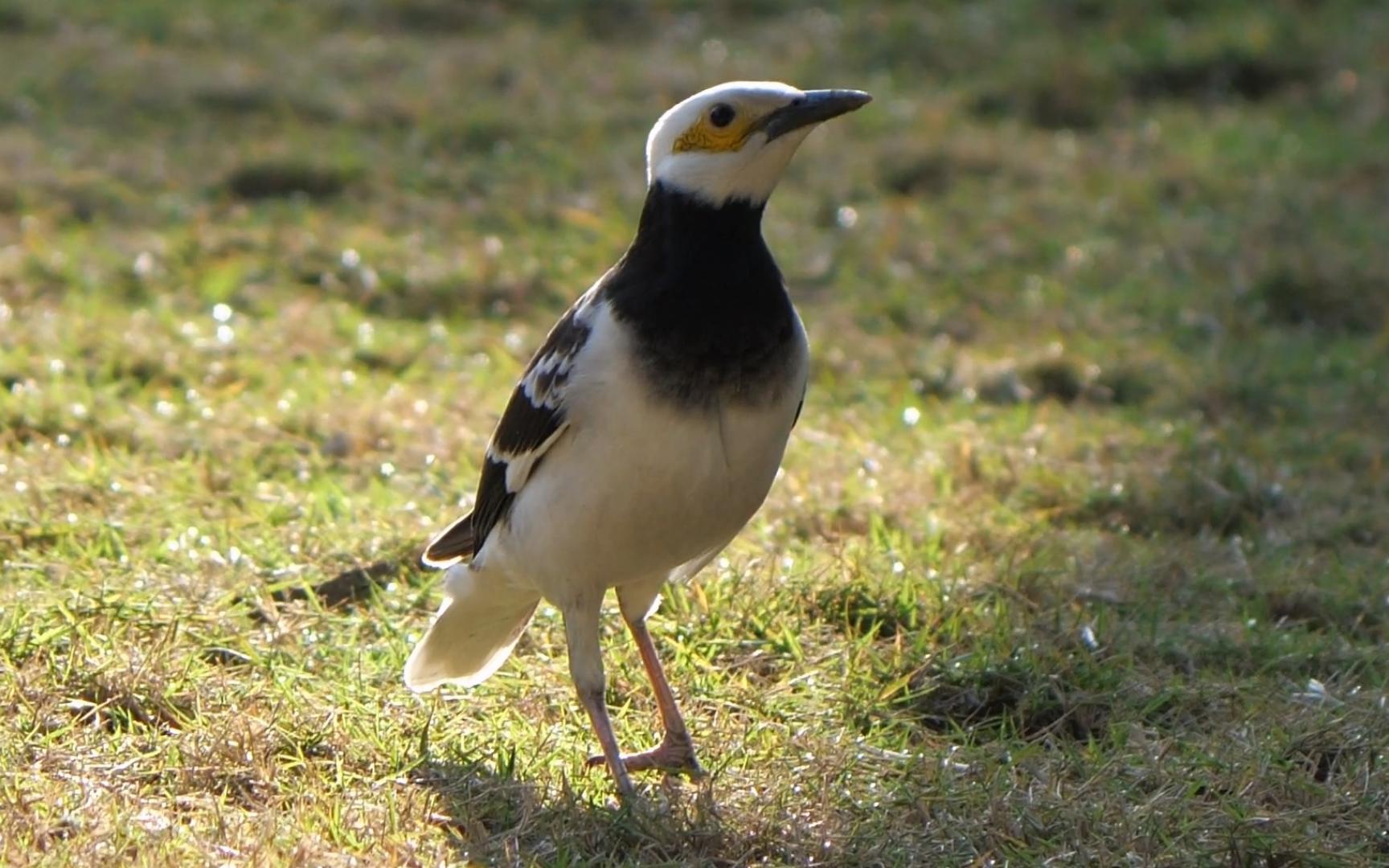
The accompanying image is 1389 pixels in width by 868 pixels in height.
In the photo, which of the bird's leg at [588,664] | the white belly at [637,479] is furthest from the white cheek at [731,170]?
the bird's leg at [588,664]

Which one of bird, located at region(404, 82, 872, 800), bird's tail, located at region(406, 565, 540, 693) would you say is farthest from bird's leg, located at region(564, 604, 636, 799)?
bird's tail, located at region(406, 565, 540, 693)

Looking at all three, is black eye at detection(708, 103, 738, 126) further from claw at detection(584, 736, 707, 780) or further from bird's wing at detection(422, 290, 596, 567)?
claw at detection(584, 736, 707, 780)

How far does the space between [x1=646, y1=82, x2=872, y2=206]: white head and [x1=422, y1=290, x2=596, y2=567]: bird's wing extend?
36 centimetres

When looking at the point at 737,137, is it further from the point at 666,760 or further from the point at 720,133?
the point at 666,760

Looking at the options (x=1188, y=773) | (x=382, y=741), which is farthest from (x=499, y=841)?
(x=1188, y=773)

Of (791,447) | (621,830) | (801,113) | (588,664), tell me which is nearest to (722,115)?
(801,113)

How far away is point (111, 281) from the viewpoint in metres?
7.25

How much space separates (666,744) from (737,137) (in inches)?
52.2

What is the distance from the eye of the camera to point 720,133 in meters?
3.97

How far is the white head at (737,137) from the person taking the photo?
13.0 ft

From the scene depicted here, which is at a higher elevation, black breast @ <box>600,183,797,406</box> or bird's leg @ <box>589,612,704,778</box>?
black breast @ <box>600,183,797,406</box>

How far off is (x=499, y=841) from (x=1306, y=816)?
1.62 m

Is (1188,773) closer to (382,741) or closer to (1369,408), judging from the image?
(382,741)

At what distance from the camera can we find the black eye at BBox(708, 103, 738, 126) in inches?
156
